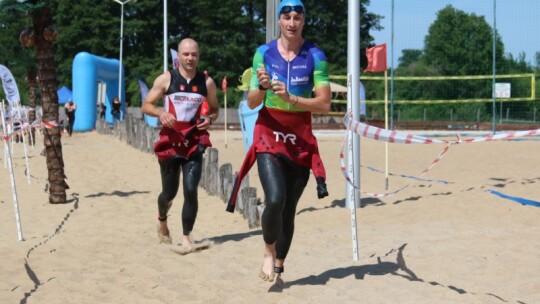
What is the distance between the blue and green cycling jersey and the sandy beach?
4.26 feet

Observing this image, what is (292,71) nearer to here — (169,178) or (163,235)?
(169,178)

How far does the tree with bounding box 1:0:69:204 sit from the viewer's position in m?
10.7

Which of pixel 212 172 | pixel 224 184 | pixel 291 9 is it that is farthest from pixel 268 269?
pixel 212 172

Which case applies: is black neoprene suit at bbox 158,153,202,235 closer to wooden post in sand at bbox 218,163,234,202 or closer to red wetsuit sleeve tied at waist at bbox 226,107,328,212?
red wetsuit sleeve tied at waist at bbox 226,107,328,212

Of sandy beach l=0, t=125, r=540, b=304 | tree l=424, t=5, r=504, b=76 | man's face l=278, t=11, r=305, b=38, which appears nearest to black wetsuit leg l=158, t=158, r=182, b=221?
sandy beach l=0, t=125, r=540, b=304

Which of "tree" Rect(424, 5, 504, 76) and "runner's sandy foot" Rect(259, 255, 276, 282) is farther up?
"tree" Rect(424, 5, 504, 76)

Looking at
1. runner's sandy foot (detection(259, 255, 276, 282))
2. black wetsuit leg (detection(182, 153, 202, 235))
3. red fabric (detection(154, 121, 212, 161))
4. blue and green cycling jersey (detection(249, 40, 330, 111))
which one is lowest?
runner's sandy foot (detection(259, 255, 276, 282))

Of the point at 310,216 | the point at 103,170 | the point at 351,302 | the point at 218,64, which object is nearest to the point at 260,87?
the point at 351,302

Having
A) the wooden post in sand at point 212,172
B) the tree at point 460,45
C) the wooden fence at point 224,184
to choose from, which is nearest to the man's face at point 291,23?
the wooden fence at point 224,184

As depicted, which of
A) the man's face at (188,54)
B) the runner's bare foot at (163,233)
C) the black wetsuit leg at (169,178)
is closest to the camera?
the man's face at (188,54)

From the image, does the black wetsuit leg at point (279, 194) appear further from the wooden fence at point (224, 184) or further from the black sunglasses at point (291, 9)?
the wooden fence at point (224, 184)

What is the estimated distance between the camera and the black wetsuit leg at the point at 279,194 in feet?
16.5

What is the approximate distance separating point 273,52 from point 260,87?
13.4 inches

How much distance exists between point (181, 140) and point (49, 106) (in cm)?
480
